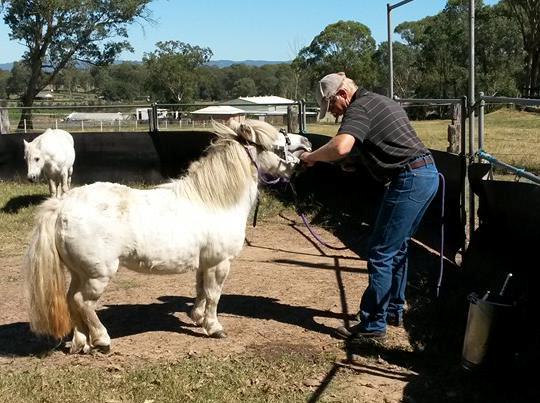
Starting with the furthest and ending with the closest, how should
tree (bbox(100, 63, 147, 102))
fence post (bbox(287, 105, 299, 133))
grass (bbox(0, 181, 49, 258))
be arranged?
tree (bbox(100, 63, 147, 102)) < fence post (bbox(287, 105, 299, 133)) < grass (bbox(0, 181, 49, 258))

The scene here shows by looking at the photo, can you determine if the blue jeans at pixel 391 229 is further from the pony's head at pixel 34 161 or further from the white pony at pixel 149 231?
the pony's head at pixel 34 161

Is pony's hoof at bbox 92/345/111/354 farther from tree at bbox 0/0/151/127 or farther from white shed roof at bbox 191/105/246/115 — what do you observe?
tree at bbox 0/0/151/127

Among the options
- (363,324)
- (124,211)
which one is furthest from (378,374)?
(124,211)

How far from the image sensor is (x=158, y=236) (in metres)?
3.80

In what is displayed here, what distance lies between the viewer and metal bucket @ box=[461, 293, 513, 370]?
3.38 metres

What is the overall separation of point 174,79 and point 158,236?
77.8m

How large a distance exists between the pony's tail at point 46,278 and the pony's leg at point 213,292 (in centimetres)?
95

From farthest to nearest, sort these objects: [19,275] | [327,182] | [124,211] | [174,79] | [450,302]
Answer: [174,79] → [327,182] → [19,275] → [450,302] → [124,211]

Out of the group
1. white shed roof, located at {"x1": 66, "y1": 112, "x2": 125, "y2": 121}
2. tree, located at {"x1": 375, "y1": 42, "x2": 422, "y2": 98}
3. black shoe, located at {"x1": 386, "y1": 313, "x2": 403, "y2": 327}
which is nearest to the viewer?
black shoe, located at {"x1": 386, "y1": 313, "x2": 403, "y2": 327}

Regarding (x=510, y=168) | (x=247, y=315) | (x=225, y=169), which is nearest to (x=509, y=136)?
(x=510, y=168)

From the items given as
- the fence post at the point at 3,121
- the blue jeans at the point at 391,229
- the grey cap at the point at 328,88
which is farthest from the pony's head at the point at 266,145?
the fence post at the point at 3,121

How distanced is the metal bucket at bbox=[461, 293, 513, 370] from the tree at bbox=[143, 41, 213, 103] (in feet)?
251

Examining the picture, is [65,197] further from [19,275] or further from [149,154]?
[149,154]

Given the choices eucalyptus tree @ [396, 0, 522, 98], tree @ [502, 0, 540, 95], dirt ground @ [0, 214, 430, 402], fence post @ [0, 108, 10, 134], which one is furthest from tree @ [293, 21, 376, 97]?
dirt ground @ [0, 214, 430, 402]
